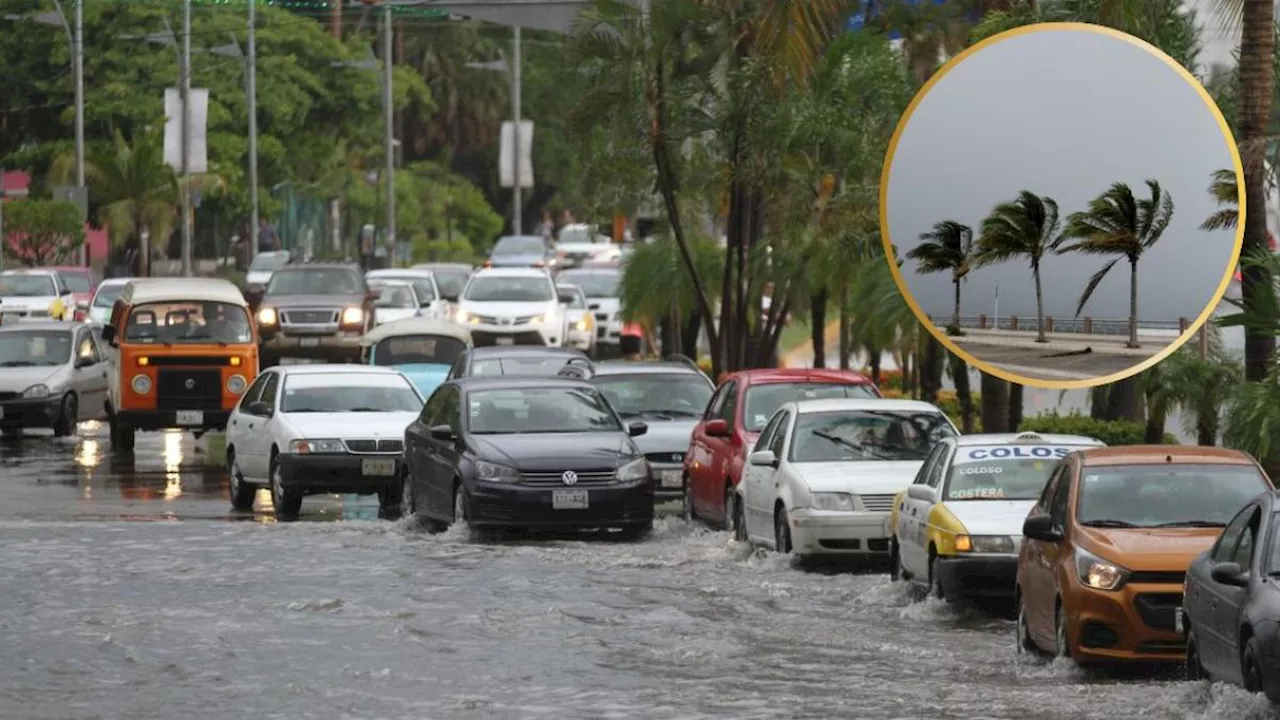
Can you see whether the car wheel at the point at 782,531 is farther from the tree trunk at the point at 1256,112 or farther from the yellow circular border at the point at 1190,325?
the tree trunk at the point at 1256,112

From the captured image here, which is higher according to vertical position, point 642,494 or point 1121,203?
point 1121,203

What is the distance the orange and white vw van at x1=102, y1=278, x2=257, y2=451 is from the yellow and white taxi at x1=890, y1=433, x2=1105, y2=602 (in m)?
17.3

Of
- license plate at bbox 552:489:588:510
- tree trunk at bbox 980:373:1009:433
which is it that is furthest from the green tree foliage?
license plate at bbox 552:489:588:510

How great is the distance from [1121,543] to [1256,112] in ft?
25.4

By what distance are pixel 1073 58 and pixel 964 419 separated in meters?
12.2

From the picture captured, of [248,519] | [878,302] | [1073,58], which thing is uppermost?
[1073,58]

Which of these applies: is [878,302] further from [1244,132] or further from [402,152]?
[402,152]

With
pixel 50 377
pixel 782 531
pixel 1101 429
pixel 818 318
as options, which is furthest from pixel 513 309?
pixel 782 531

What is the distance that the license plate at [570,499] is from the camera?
76.6ft

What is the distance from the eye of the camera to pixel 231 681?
15281 mm

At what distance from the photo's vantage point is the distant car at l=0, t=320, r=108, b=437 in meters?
37.8

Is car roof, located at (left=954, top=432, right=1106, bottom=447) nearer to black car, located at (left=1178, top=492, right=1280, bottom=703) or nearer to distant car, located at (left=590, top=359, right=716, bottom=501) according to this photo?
black car, located at (left=1178, top=492, right=1280, bottom=703)

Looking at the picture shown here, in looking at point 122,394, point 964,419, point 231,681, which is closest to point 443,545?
point 231,681

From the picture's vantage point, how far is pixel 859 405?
2255 centimetres
